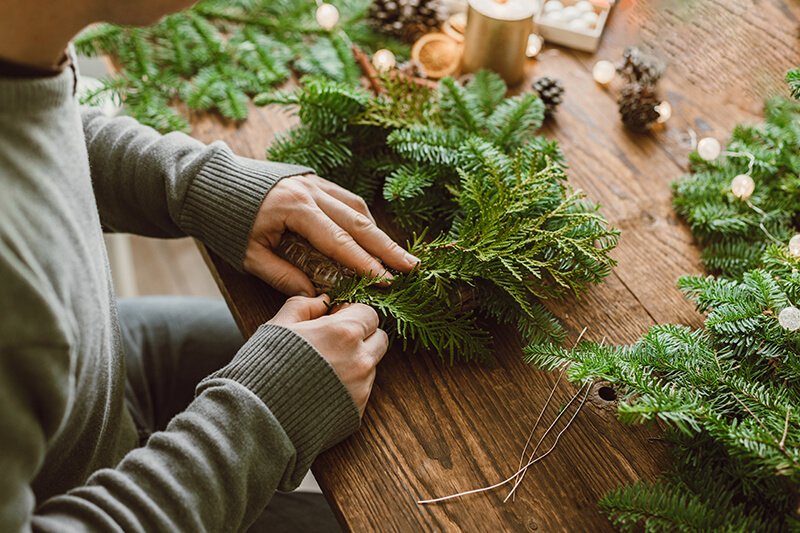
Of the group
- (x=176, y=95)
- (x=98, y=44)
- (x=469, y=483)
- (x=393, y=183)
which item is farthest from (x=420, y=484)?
(x=98, y=44)

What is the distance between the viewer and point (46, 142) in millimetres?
580

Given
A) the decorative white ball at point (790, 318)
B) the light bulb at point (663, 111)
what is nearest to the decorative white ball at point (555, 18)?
the light bulb at point (663, 111)

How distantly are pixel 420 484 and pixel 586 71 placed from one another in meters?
0.77

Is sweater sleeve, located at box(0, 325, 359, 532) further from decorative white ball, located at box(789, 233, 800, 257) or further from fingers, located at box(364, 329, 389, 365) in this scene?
decorative white ball, located at box(789, 233, 800, 257)

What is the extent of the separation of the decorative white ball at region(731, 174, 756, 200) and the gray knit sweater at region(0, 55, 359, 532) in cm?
58

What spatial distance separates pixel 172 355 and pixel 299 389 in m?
0.45

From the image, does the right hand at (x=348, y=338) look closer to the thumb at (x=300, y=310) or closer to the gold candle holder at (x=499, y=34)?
the thumb at (x=300, y=310)

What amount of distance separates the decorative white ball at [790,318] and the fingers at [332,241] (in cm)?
42

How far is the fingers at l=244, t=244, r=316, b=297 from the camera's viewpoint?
80 centimetres

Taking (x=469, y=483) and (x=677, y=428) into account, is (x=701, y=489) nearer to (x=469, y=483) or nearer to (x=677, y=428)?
(x=677, y=428)

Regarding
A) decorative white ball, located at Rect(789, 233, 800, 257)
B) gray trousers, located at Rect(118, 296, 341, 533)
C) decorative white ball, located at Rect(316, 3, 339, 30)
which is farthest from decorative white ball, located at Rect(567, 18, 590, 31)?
gray trousers, located at Rect(118, 296, 341, 533)

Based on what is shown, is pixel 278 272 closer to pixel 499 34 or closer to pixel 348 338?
pixel 348 338

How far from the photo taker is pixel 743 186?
913 millimetres

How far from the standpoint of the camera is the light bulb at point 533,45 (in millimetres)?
1136
